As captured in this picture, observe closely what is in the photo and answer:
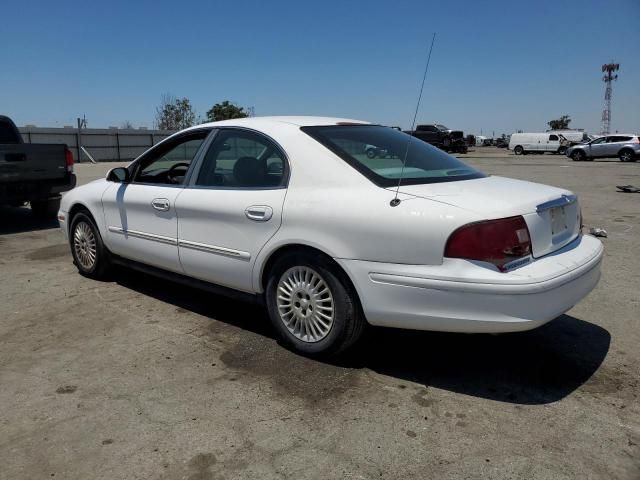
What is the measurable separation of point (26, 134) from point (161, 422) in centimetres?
3013

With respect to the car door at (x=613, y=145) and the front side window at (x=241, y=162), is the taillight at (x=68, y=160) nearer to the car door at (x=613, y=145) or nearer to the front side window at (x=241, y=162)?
the front side window at (x=241, y=162)

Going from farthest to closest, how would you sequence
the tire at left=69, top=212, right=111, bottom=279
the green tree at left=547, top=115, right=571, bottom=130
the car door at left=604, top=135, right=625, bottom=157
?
the green tree at left=547, top=115, right=571, bottom=130, the car door at left=604, top=135, right=625, bottom=157, the tire at left=69, top=212, right=111, bottom=279

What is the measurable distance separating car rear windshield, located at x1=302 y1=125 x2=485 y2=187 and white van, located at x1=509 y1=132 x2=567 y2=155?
4533 centimetres

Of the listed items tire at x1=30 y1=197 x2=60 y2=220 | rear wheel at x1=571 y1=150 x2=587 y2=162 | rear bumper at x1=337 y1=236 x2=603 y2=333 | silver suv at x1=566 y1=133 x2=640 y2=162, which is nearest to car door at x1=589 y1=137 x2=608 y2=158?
silver suv at x1=566 y1=133 x2=640 y2=162

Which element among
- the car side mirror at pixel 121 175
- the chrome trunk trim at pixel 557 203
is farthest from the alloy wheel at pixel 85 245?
the chrome trunk trim at pixel 557 203

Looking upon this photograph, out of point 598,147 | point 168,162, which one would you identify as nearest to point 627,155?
point 598,147

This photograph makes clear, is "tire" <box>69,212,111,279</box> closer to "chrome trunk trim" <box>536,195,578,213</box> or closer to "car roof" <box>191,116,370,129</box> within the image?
"car roof" <box>191,116,370,129</box>

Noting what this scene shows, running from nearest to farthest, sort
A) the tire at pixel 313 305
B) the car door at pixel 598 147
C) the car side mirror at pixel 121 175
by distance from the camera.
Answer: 1. the tire at pixel 313 305
2. the car side mirror at pixel 121 175
3. the car door at pixel 598 147

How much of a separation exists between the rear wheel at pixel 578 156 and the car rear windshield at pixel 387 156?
33.0 metres

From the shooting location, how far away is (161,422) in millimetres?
2748

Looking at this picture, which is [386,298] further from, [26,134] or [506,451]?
[26,134]

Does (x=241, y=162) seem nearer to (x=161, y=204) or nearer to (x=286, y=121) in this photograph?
(x=286, y=121)

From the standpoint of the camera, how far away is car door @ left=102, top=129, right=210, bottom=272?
4.27 metres

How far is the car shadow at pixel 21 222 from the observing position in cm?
855
